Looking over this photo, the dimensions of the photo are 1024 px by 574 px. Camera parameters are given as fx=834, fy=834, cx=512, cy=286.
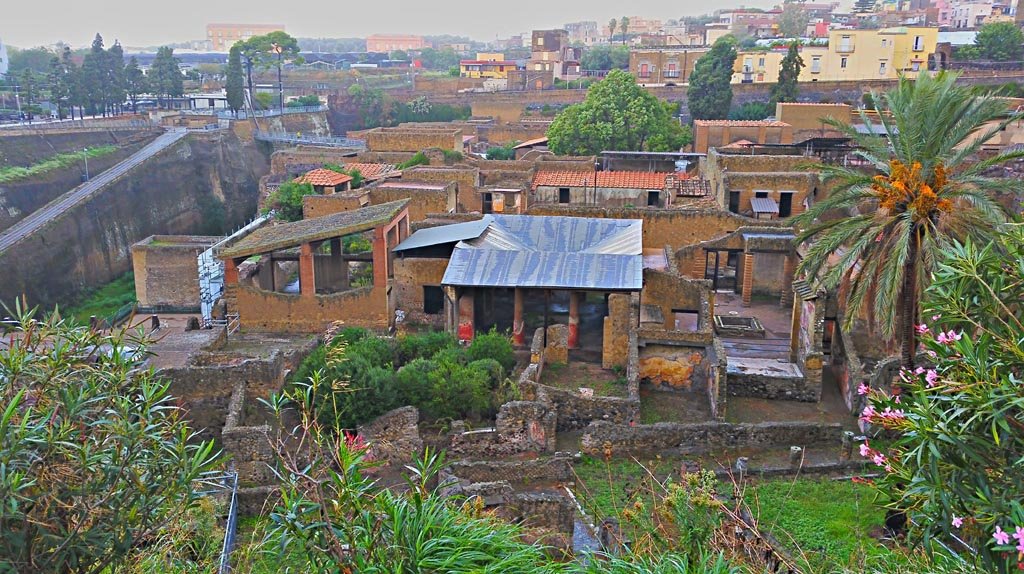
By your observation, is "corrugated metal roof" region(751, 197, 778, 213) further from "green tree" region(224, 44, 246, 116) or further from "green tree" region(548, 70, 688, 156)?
"green tree" region(224, 44, 246, 116)

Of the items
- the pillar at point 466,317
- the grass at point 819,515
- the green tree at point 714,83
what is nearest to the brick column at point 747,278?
the pillar at point 466,317

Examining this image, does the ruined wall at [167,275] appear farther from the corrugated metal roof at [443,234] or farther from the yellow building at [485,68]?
the yellow building at [485,68]

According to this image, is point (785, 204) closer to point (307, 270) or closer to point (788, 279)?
point (788, 279)

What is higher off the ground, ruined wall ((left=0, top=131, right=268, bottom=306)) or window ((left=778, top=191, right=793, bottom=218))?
window ((left=778, top=191, right=793, bottom=218))

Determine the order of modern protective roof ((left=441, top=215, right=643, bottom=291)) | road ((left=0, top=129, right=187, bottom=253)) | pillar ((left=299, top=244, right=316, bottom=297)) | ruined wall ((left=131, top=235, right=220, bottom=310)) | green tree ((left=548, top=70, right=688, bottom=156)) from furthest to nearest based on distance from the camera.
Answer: green tree ((left=548, top=70, right=688, bottom=156)) < road ((left=0, top=129, right=187, bottom=253)) < ruined wall ((left=131, top=235, right=220, bottom=310)) < pillar ((left=299, top=244, right=316, bottom=297)) < modern protective roof ((left=441, top=215, right=643, bottom=291))

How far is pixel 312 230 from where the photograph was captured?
22.8 meters

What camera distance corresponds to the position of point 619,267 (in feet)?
70.8

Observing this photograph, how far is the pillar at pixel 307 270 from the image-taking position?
72.5 ft

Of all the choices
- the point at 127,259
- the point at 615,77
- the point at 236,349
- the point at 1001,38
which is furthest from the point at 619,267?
the point at 1001,38

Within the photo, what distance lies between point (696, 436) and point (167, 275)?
22.5 m

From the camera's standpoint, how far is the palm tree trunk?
49.8 feet

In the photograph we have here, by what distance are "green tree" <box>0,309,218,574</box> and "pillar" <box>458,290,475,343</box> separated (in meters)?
13.3

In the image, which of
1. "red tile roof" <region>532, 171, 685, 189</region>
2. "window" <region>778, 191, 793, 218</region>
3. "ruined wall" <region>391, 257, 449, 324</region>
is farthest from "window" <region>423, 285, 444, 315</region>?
"window" <region>778, 191, 793, 218</region>

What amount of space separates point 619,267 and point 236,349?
9.92m
